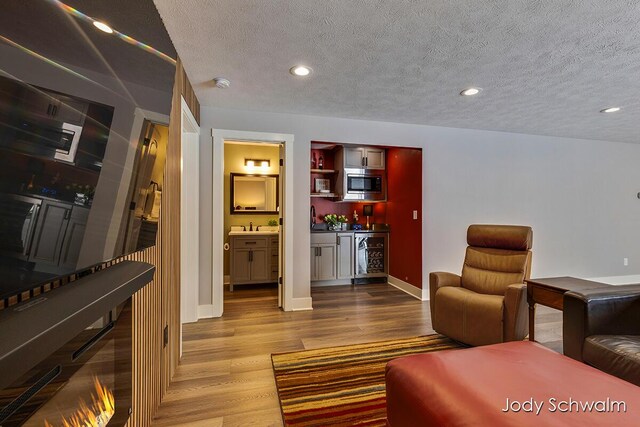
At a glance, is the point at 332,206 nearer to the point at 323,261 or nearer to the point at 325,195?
the point at 325,195

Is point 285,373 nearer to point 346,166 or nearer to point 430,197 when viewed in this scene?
point 430,197

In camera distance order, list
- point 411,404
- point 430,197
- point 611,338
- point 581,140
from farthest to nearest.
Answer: point 581,140
point 430,197
point 611,338
point 411,404

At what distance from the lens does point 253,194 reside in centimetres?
479

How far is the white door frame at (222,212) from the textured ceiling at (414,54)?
331 mm

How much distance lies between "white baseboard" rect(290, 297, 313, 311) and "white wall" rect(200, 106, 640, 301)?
83mm

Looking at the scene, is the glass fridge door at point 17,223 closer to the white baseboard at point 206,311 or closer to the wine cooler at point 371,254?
the white baseboard at point 206,311

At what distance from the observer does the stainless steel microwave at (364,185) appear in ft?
15.1

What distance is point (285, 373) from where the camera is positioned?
2.05m

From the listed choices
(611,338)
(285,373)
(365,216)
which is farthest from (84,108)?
(365,216)

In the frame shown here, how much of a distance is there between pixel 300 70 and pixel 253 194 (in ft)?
9.07

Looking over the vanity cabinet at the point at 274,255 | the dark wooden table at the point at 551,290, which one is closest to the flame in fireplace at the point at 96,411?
the dark wooden table at the point at 551,290

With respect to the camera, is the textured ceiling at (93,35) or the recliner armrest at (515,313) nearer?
the textured ceiling at (93,35)

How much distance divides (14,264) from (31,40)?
0.44 m

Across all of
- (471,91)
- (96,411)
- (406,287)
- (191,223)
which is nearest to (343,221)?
(406,287)
